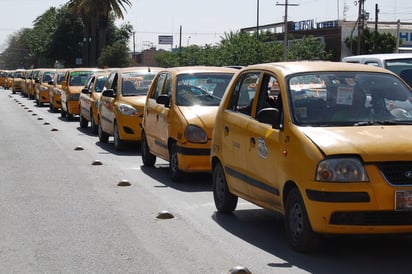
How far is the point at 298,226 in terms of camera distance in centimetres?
679

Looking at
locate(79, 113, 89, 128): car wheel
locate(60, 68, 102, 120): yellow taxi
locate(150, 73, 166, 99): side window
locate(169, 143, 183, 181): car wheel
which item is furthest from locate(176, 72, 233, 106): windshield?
locate(60, 68, 102, 120): yellow taxi

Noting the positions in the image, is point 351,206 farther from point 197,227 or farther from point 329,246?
point 197,227

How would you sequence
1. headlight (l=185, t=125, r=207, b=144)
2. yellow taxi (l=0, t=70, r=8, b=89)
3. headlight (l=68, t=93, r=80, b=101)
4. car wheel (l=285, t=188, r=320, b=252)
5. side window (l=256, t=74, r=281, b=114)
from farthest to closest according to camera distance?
yellow taxi (l=0, t=70, r=8, b=89), headlight (l=68, t=93, r=80, b=101), headlight (l=185, t=125, r=207, b=144), side window (l=256, t=74, r=281, b=114), car wheel (l=285, t=188, r=320, b=252)

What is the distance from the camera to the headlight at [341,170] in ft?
20.4

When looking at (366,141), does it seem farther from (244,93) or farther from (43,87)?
(43,87)

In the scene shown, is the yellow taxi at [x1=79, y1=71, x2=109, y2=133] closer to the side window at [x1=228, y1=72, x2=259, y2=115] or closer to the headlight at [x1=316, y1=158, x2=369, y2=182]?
the side window at [x1=228, y1=72, x2=259, y2=115]

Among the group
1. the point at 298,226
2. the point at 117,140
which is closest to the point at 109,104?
the point at 117,140

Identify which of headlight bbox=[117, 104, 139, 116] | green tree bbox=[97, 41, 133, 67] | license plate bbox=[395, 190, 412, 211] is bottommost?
license plate bbox=[395, 190, 412, 211]

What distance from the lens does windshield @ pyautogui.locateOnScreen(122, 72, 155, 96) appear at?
16.3 metres

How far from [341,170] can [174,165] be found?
533 cm

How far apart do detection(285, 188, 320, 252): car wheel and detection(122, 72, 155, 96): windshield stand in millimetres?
9657

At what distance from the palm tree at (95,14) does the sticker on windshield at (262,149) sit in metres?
56.0

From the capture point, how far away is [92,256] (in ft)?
22.7

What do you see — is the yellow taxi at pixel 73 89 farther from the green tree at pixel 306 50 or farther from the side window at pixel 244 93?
the green tree at pixel 306 50
